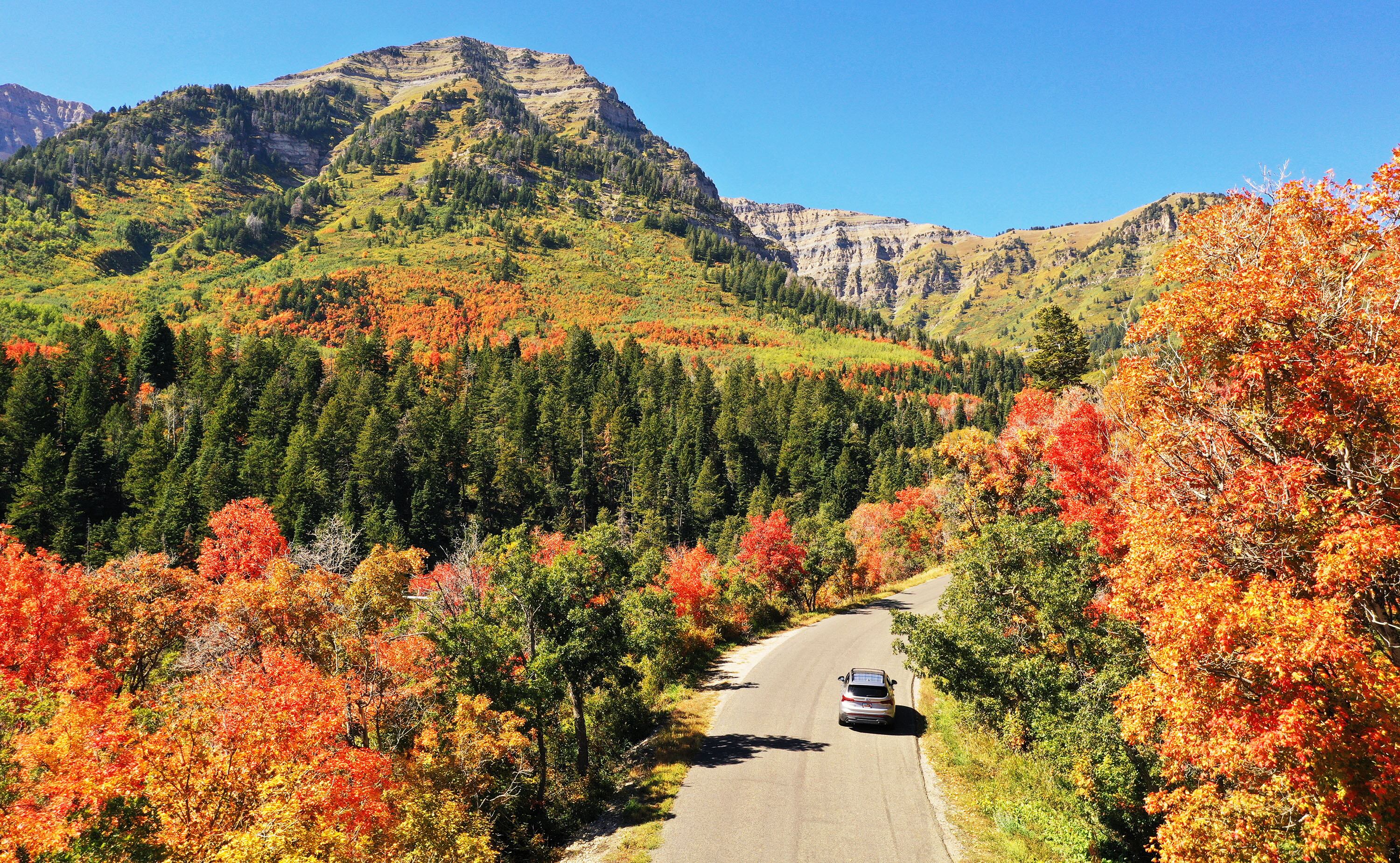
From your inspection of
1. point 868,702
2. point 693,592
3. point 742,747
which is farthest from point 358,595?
point 693,592

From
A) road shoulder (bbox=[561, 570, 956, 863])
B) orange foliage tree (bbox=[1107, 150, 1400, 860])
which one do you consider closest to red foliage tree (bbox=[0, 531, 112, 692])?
road shoulder (bbox=[561, 570, 956, 863])

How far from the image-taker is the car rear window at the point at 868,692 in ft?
67.9

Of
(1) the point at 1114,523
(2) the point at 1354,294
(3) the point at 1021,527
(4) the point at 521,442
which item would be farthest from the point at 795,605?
(4) the point at 521,442

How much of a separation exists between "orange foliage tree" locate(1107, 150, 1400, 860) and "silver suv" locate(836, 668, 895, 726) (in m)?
9.57

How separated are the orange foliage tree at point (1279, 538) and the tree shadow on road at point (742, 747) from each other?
10383 mm

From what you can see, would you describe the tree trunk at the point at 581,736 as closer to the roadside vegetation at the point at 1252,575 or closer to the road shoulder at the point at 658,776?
the road shoulder at the point at 658,776

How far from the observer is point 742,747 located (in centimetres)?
1991

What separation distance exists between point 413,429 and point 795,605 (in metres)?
58.7

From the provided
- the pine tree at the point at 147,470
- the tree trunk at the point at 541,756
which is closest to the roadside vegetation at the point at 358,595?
the tree trunk at the point at 541,756

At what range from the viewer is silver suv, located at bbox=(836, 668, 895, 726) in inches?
806

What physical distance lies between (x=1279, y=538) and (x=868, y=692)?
44.1ft

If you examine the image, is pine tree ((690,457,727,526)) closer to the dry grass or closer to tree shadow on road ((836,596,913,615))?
tree shadow on road ((836,596,913,615))

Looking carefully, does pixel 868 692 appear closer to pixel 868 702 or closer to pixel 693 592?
pixel 868 702

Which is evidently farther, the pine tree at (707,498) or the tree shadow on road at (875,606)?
the pine tree at (707,498)
